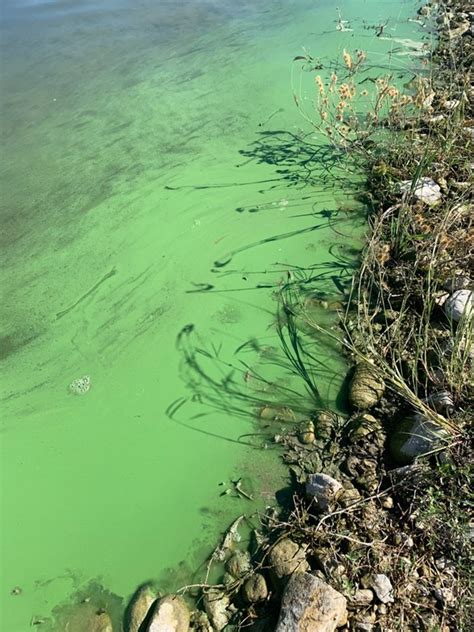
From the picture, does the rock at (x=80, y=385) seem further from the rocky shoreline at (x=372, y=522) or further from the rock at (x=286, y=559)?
the rock at (x=286, y=559)

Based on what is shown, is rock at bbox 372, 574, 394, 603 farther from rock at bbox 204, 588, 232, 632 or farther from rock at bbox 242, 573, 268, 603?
rock at bbox 204, 588, 232, 632

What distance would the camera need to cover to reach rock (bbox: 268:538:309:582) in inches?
62.1

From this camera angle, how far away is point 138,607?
1611 millimetres

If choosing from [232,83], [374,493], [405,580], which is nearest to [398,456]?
[374,493]

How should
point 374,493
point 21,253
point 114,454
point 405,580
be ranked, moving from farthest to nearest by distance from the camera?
point 21,253
point 114,454
point 374,493
point 405,580

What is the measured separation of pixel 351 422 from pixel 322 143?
87.3 inches

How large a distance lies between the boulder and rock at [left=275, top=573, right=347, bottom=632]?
32cm

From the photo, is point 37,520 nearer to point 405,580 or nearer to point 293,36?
point 405,580

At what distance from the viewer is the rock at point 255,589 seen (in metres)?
1.57

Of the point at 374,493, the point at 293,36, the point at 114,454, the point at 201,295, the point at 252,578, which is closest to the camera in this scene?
the point at 252,578

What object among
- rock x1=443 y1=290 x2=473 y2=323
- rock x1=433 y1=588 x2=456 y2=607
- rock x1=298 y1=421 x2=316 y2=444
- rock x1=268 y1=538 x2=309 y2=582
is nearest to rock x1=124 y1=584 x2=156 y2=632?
rock x1=268 y1=538 x2=309 y2=582

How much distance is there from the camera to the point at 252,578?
5.28 feet

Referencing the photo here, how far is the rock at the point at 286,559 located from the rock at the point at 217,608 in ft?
0.57

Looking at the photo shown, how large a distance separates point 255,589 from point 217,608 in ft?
0.43
